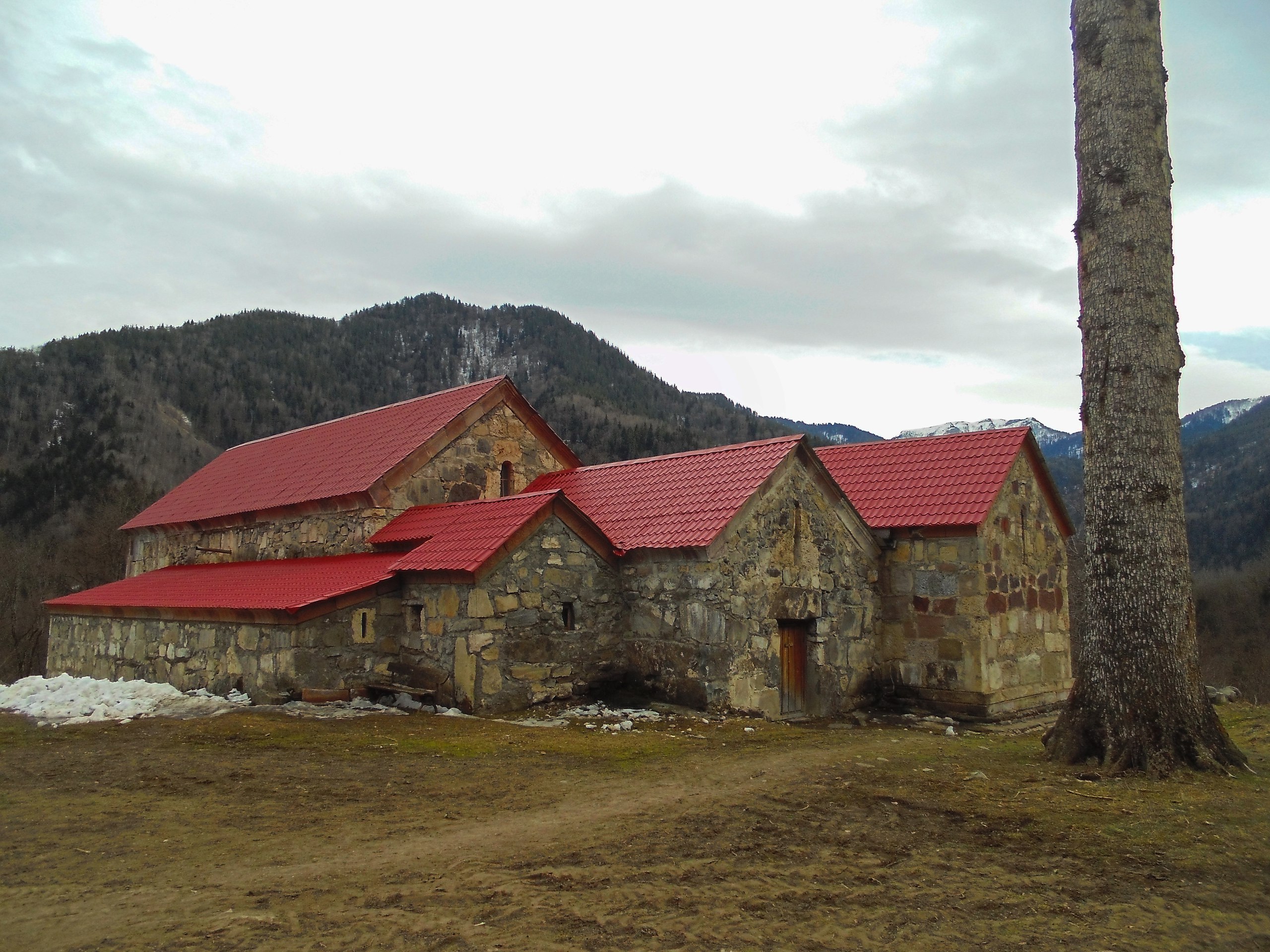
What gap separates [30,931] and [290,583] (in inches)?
365

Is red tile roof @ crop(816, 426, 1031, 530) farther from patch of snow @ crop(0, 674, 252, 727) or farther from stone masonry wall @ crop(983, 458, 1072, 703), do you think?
patch of snow @ crop(0, 674, 252, 727)

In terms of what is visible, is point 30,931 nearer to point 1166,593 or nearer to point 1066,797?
point 1066,797

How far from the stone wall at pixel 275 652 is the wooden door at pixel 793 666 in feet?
17.1

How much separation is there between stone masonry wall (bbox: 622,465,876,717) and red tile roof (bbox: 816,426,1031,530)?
40.6 inches

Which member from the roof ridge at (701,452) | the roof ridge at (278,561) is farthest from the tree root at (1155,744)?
the roof ridge at (278,561)

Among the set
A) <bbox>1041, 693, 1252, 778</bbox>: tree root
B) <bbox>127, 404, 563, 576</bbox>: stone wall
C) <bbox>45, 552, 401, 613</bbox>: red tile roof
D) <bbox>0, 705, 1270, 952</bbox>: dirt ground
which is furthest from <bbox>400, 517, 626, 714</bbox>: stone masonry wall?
<bbox>1041, 693, 1252, 778</bbox>: tree root

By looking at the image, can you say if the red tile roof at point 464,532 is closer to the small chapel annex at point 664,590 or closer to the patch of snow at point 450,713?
the small chapel annex at point 664,590

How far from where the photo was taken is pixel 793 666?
43.0ft

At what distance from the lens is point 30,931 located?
4598 millimetres

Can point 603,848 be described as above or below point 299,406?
below

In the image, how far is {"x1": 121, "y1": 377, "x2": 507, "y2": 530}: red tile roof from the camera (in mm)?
16484

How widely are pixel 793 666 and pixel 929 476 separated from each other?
3.89 m

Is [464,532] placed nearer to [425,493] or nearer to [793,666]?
[425,493]

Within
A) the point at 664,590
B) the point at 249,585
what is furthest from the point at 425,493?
the point at 664,590
